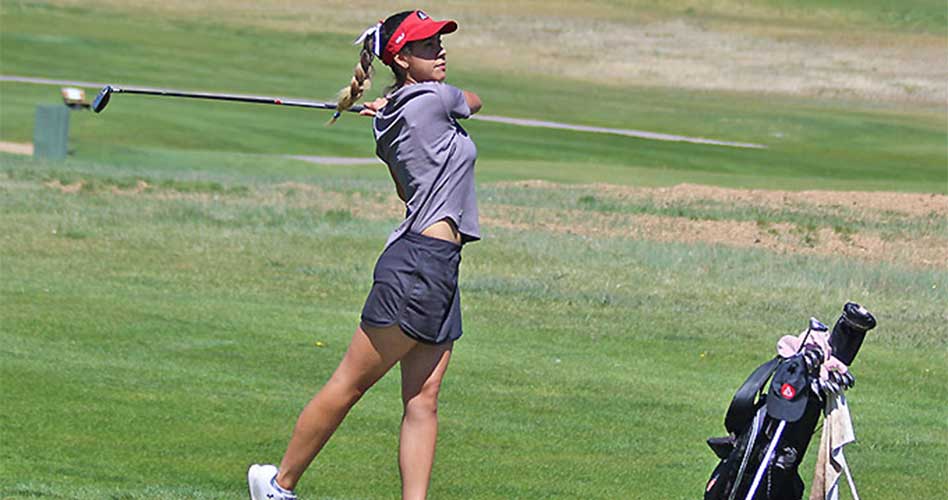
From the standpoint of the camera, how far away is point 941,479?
7.78 meters

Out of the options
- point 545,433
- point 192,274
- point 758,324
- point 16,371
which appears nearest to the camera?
point 545,433

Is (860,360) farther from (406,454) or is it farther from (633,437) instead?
(406,454)

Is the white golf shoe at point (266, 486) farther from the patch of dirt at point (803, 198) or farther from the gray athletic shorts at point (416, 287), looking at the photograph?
the patch of dirt at point (803, 198)

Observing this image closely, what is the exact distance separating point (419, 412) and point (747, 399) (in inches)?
46.6

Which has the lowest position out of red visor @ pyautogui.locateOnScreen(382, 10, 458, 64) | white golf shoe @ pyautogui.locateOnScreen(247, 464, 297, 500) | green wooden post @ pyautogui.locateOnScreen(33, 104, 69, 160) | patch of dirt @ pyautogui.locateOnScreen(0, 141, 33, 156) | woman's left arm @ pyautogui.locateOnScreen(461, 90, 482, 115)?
patch of dirt @ pyautogui.locateOnScreen(0, 141, 33, 156)

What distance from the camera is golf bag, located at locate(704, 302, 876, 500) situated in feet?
17.3

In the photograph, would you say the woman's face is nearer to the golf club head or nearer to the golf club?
the golf club

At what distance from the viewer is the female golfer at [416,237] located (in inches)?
221

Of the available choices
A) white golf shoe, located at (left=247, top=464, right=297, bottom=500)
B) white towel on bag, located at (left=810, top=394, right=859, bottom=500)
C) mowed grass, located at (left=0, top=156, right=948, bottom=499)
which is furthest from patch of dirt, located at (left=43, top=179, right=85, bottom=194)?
white towel on bag, located at (left=810, top=394, right=859, bottom=500)

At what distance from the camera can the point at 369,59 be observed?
5816 millimetres

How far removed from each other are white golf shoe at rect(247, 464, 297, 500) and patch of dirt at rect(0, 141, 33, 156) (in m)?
20.3

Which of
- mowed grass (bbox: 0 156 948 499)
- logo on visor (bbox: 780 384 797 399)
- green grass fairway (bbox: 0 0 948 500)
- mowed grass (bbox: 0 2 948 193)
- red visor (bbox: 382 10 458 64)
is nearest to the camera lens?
logo on visor (bbox: 780 384 797 399)

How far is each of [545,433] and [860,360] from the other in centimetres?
359

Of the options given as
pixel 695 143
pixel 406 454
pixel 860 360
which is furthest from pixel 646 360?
pixel 695 143
